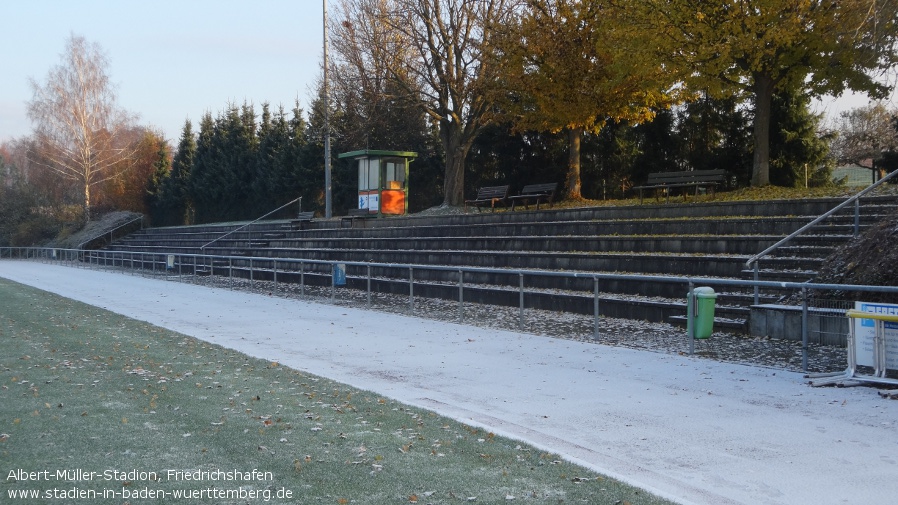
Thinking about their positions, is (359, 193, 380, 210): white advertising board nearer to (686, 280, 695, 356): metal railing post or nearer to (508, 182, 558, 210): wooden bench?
(508, 182, 558, 210): wooden bench

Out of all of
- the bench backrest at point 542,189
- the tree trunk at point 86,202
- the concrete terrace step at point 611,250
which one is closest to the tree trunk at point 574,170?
the bench backrest at point 542,189

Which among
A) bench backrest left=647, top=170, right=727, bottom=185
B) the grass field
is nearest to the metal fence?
the grass field

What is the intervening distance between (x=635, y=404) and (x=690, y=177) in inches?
599

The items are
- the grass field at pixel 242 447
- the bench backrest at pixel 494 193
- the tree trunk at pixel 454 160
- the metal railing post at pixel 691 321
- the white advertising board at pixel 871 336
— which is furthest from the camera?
the tree trunk at pixel 454 160

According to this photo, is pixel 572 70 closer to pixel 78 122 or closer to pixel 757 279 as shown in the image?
pixel 757 279

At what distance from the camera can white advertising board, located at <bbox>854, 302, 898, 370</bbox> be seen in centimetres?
841

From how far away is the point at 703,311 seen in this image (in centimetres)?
1095

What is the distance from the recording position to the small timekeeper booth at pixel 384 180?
3209cm

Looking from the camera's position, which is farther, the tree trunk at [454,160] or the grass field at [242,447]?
the tree trunk at [454,160]

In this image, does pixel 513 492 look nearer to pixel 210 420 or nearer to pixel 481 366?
pixel 210 420

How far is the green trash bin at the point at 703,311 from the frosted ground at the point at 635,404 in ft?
2.26

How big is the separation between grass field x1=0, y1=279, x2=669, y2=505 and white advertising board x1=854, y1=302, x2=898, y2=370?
4.44 m

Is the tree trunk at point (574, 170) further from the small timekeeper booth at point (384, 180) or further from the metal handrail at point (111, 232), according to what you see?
the metal handrail at point (111, 232)

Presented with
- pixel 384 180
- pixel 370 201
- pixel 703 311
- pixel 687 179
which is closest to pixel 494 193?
pixel 384 180
